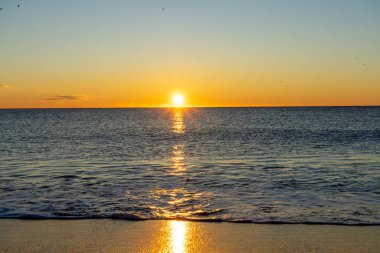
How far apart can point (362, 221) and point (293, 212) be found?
70.8 inches

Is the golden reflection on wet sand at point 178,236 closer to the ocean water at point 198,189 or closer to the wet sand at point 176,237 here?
the wet sand at point 176,237

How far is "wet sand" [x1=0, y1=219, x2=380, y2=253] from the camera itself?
8.70 metres

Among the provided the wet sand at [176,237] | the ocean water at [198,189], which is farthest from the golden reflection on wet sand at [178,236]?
the ocean water at [198,189]

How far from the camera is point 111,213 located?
1184cm

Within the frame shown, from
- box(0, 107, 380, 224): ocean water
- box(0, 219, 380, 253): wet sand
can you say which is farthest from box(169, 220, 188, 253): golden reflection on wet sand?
box(0, 107, 380, 224): ocean water

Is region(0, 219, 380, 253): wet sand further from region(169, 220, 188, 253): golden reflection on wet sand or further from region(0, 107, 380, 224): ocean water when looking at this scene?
region(0, 107, 380, 224): ocean water

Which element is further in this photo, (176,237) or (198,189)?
(198,189)

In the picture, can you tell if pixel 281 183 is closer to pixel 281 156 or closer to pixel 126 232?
pixel 126 232

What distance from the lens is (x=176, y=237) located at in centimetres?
952

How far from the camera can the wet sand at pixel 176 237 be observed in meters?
8.70

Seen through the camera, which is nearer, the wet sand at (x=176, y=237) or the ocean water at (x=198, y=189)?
the wet sand at (x=176, y=237)

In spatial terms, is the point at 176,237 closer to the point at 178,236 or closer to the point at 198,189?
the point at 178,236

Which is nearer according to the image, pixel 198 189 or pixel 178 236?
pixel 178 236

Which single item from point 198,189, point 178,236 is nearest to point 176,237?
point 178,236
